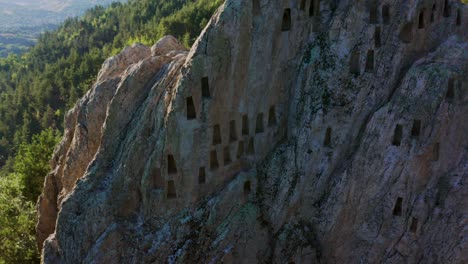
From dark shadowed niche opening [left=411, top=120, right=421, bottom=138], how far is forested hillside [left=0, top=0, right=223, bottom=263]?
35521mm

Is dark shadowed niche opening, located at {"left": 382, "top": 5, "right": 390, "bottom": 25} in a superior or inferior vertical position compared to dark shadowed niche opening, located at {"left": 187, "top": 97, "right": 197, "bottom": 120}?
superior

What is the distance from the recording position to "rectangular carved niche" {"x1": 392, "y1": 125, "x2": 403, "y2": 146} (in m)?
25.5

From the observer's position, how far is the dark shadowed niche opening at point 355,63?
26672mm

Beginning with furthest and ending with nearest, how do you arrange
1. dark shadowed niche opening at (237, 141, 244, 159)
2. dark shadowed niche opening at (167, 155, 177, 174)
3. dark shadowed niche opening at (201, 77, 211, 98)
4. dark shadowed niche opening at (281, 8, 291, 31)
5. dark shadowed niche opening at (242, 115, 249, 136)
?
dark shadowed niche opening at (237, 141, 244, 159) < dark shadowed niche opening at (242, 115, 249, 136) < dark shadowed niche opening at (281, 8, 291, 31) < dark shadowed niche opening at (167, 155, 177, 174) < dark shadowed niche opening at (201, 77, 211, 98)

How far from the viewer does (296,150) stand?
89.8ft

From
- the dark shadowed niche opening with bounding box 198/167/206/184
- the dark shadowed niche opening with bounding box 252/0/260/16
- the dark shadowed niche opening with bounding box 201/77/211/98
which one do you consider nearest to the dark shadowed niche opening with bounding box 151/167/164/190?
the dark shadowed niche opening with bounding box 198/167/206/184

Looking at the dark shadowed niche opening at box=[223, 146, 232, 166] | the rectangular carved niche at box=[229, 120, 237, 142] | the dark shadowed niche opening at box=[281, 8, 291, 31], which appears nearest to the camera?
the dark shadowed niche opening at box=[281, 8, 291, 31]

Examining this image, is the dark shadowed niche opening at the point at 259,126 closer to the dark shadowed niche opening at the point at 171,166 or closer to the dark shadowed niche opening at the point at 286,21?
the dark shadowed niche opening at the point at 171,166

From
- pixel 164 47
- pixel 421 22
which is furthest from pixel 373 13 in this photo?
pixel 164 47

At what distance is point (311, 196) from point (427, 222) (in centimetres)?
784

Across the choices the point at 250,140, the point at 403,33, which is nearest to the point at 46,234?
the point at 250,140

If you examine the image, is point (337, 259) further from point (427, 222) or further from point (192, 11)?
point (192, 11)

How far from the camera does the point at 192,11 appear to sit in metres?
94.2

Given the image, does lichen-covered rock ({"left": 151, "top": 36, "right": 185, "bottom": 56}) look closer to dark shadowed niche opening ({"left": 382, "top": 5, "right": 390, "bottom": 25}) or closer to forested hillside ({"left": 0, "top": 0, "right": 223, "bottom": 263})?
dark shadowed niche opening ({"left": 382, "top": 5, "right": 390, "bottom": 25})
